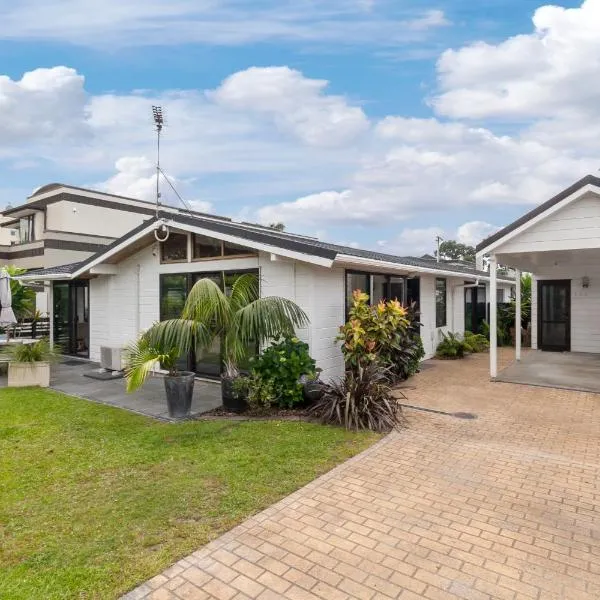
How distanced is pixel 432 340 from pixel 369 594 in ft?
37.0

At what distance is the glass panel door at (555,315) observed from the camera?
568 inches

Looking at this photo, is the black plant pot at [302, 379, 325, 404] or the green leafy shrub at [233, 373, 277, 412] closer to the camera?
the green leafy shrub at [233, 373, 277, 412]

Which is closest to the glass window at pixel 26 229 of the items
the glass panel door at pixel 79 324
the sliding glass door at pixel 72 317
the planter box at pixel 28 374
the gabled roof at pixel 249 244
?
the sliding glass door at pixel 72 317

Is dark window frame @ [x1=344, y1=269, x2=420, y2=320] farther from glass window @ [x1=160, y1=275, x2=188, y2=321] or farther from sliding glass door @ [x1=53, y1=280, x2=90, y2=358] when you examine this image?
sliding glass door @ [x1=53, y1=280, x2=90, y2=358]

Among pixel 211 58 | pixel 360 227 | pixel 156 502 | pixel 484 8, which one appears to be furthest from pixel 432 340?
pixel 360 227

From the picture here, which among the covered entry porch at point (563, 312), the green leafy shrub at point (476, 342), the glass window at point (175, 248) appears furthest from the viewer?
the green leafy shrub at point (476, 342)

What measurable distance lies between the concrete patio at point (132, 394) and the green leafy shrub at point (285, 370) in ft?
3.95

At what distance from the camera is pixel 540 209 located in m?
8.82

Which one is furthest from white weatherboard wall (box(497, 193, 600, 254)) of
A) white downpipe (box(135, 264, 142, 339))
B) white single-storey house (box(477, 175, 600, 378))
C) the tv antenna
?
white downpipe (box(135, 264, 142, 339))

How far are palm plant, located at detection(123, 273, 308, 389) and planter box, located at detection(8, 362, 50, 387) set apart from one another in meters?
3.56

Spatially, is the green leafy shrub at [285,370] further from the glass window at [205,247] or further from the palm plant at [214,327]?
the glass window at [205,247]

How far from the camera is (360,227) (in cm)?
2712

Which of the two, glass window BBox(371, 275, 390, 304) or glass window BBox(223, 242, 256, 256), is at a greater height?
glass window BBox(223, 242, 256, 256)

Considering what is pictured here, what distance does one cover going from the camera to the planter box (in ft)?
30.3
